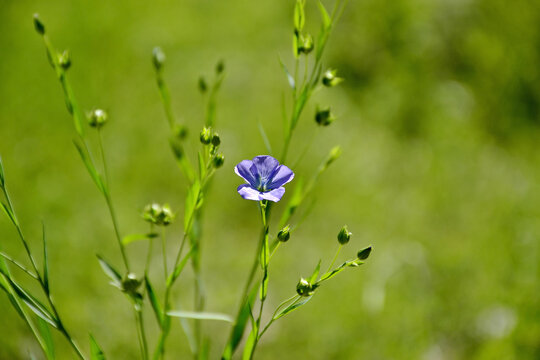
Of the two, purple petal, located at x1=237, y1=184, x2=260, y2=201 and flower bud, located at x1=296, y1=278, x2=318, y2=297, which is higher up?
purple petal, located at x1=237, y1=184, x2=260, y2=201

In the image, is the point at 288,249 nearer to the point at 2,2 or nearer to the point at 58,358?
the point at 58,358

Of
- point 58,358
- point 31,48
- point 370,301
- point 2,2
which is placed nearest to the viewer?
point 58,358

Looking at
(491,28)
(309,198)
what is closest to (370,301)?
(309,198)

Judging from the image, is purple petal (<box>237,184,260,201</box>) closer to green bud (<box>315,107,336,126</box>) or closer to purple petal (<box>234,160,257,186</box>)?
purple petal (<box>234,160,257,186</box>)

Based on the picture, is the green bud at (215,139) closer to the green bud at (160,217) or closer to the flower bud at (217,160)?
the flower bud at (217,160)

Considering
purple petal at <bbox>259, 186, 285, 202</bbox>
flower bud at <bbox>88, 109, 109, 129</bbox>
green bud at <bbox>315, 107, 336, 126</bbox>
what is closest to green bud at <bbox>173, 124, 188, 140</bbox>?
flower bud at <bbox>88, 109, 109, 129</bbox>

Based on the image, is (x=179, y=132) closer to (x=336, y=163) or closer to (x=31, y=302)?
(x=31, y=302)
